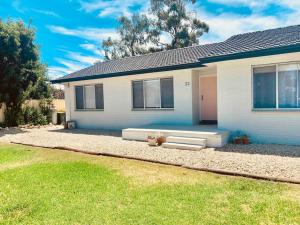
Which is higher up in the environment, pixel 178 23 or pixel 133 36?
pixel 178 23

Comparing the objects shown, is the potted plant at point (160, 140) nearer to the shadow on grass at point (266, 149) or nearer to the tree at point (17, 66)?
the shadow on grass at point (266, 149)

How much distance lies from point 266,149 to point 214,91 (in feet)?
16.6

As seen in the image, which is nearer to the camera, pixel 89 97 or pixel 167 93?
pixel 167 93

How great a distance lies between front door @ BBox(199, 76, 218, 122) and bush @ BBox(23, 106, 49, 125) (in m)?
13.0

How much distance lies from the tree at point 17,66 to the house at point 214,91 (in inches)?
145

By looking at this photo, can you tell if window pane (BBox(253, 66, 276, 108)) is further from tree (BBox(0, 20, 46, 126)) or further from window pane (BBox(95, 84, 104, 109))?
tree (BBox(0, 20, 46, 126))

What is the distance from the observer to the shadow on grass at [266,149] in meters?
8.05

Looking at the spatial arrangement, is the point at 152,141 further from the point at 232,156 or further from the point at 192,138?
the point at 232,156

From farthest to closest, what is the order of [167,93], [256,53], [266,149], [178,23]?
[178,23], [167,93], [256,53], [266,149]

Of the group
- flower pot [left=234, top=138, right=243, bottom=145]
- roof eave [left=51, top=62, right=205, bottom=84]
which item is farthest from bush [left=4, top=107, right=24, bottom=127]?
flower pot [left=234, top=138, right=243, bottom=145]

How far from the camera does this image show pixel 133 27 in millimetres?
35062

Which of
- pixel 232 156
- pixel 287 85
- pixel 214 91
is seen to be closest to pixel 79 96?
pixel 214 91

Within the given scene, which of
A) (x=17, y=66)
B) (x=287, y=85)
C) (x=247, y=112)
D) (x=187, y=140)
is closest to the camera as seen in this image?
(x=287, y=85)

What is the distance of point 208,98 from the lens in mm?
13367
